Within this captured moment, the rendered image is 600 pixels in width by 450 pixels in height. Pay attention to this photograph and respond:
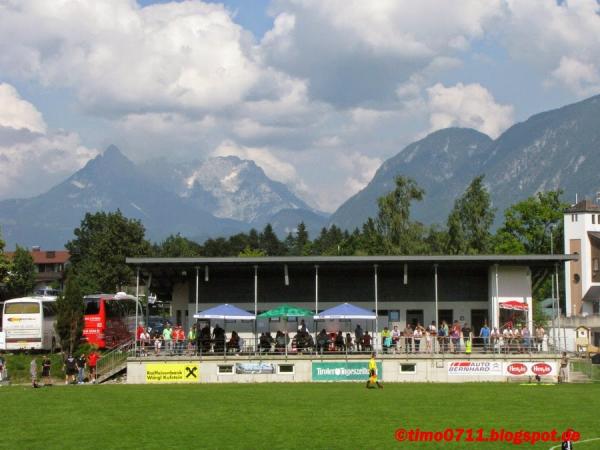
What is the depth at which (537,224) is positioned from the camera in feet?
295

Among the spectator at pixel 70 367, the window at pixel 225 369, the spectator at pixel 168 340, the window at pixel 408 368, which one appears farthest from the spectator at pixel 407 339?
the spectator at pixel 70 367

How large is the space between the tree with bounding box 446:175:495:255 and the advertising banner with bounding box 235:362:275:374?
43.0 metres

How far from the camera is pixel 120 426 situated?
79.3 ft

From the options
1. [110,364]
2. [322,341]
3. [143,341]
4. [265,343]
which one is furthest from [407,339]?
[110,364]

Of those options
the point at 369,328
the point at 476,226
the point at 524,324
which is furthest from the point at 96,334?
the point at 476,226

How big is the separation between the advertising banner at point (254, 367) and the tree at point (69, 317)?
11.8 meters

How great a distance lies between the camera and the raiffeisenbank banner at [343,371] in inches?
1598

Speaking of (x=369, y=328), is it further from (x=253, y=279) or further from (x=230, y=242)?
(x=230, y=242)

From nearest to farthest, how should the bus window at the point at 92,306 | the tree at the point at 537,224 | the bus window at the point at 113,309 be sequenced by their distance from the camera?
1. the bus window at the point at 92,306
2. the bus window at the point at 113,309
3. the tree at the point at 537,224

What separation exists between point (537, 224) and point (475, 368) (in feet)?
170

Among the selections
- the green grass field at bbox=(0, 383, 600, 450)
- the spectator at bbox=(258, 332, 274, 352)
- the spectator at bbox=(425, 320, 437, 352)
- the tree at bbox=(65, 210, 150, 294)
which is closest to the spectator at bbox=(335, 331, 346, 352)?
the spectator at bbox=(258, 332, 274, 352)

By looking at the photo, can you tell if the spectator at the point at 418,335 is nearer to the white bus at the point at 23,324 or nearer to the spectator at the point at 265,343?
the spectator at the point at 265,343

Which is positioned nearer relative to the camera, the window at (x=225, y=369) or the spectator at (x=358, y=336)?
the window at (x=225, y=369)

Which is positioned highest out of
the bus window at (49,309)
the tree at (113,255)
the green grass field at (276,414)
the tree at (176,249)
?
the tree at (176,249)
